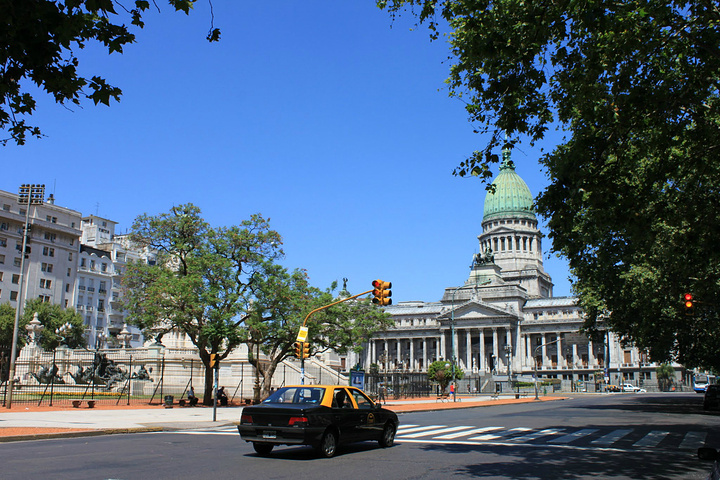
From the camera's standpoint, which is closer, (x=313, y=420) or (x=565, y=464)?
(x=565, y=464)

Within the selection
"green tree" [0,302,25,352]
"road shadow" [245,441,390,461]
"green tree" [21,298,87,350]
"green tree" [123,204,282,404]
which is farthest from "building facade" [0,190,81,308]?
"road shadow" [245,441,390,461]

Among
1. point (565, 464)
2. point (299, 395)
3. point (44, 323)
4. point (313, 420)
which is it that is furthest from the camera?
point (44, 323)

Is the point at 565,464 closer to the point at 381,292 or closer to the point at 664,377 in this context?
the point at 381,292

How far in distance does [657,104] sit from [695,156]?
8.97ft

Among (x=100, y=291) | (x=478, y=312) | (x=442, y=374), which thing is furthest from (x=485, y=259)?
(x=100, y=291)

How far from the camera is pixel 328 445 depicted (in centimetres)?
1320

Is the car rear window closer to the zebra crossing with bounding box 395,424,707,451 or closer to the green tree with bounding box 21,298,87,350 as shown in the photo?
the zebra crossing with bounding box 395,424,707,451

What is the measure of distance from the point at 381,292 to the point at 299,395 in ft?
42.9

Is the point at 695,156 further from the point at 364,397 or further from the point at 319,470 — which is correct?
the point at 319,470

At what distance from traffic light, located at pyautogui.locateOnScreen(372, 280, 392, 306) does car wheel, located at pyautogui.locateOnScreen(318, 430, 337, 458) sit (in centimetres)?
1327

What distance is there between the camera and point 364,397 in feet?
50.0

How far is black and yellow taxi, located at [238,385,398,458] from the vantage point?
12742mm

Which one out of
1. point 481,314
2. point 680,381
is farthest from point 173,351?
point 680,381

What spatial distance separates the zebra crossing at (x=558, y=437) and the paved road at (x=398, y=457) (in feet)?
0.10
